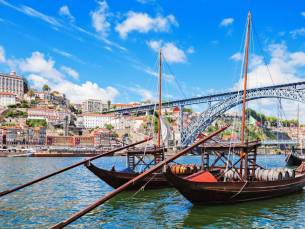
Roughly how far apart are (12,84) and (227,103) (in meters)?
123

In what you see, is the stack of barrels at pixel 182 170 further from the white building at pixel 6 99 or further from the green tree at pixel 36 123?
the white building at pixel 6 99

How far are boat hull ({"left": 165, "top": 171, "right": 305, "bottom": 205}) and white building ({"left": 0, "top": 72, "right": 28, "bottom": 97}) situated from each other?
165 m

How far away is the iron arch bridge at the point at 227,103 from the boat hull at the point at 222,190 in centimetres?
5073

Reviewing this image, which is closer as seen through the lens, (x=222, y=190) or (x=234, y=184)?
(x=222, y=190)

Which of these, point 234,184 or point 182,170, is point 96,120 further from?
point 234,184

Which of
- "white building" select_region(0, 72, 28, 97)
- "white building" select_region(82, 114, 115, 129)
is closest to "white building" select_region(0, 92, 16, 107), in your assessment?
"white building" select_region(0, 72, 28, 97)

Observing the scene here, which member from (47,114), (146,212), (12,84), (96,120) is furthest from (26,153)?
(12,84)

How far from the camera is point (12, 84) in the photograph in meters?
172

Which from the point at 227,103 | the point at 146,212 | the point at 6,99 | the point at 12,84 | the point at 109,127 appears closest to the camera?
the point at 146,212

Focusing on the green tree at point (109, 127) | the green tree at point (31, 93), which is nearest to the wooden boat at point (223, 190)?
the green tree at point (109, 127)

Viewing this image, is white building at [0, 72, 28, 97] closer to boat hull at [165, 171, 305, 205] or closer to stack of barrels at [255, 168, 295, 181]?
stack of barrels at [255, 168, 295, 181]

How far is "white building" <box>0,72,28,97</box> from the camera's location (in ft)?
557

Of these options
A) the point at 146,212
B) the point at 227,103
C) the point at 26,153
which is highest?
the point at 227,103

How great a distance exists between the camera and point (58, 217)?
16.1 meters
